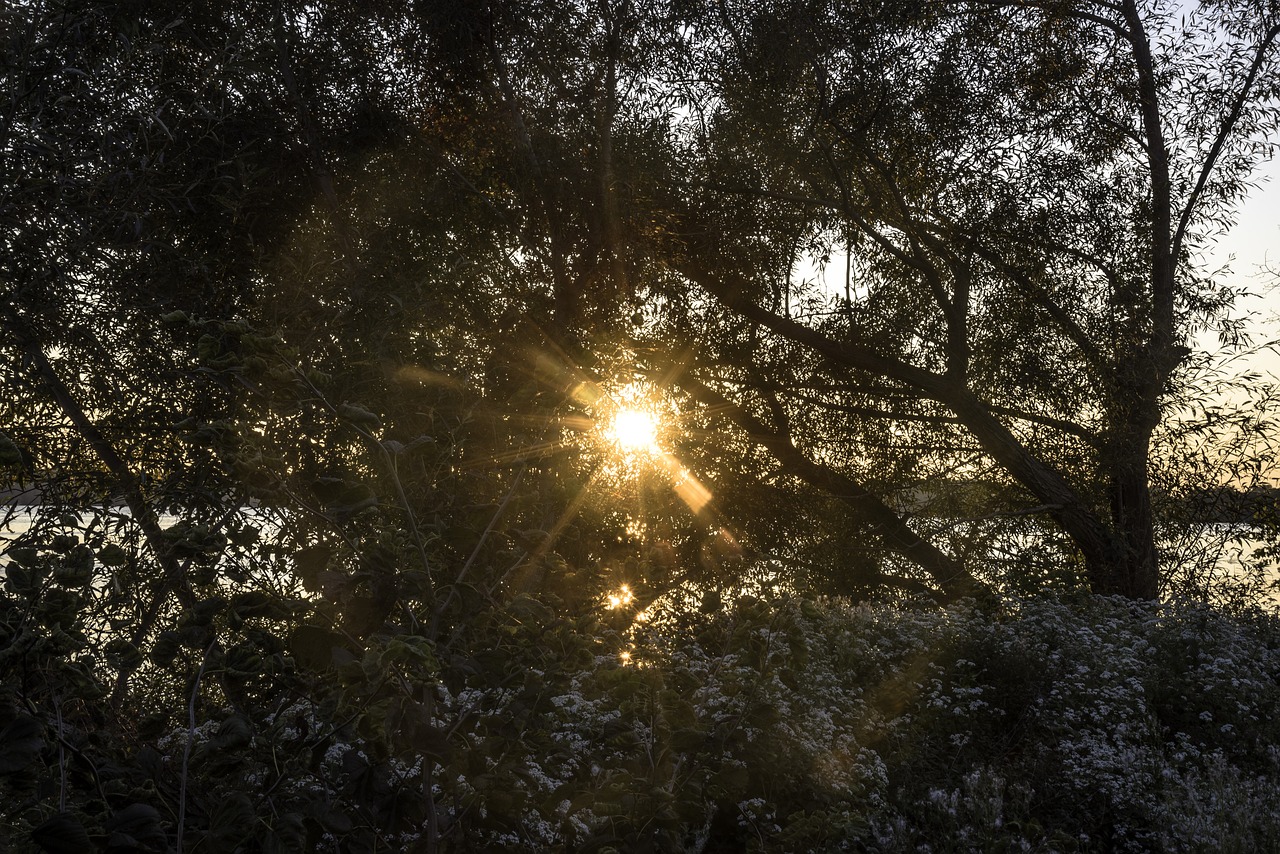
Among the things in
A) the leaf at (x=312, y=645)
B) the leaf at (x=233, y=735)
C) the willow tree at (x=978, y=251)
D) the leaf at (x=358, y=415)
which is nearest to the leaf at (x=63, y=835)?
the leaf at (x=233, y=735)

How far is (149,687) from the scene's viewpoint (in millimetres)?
4266

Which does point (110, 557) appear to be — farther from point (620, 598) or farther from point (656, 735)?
point (620, 598)

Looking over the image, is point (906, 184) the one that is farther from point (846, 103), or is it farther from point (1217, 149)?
point (1217, 149)

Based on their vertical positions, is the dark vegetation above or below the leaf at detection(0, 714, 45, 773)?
above

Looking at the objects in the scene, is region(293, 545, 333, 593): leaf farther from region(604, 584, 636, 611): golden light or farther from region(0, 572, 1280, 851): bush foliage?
region(604, 584, 636, 611): golden light

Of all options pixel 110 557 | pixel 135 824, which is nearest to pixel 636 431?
pixel 110 557

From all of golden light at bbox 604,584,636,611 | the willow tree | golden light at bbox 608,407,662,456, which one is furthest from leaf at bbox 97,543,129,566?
the willow tree

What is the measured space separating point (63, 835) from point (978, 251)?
352 inches

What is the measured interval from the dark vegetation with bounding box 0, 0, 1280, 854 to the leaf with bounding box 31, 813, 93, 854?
0.5 inches

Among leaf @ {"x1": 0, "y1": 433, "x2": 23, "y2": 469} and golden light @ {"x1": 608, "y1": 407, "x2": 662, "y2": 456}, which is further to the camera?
golden light @ {"x1": 608, "y1": 407, "x2": 662, "y2": 456}

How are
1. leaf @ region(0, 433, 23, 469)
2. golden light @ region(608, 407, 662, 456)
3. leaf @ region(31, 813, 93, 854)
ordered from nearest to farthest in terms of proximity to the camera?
leaf @ region(31, 813, 93, 854)
leaf @ region(0, 433, 23, 469)
golden light @ region(608, 407, 662, 456)

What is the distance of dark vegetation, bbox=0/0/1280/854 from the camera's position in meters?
2.20

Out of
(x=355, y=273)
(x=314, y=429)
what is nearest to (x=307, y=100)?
(x=355, y=273)

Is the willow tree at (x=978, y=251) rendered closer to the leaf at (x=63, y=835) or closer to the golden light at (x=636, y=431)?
the golden light at (x=636, y=431)
